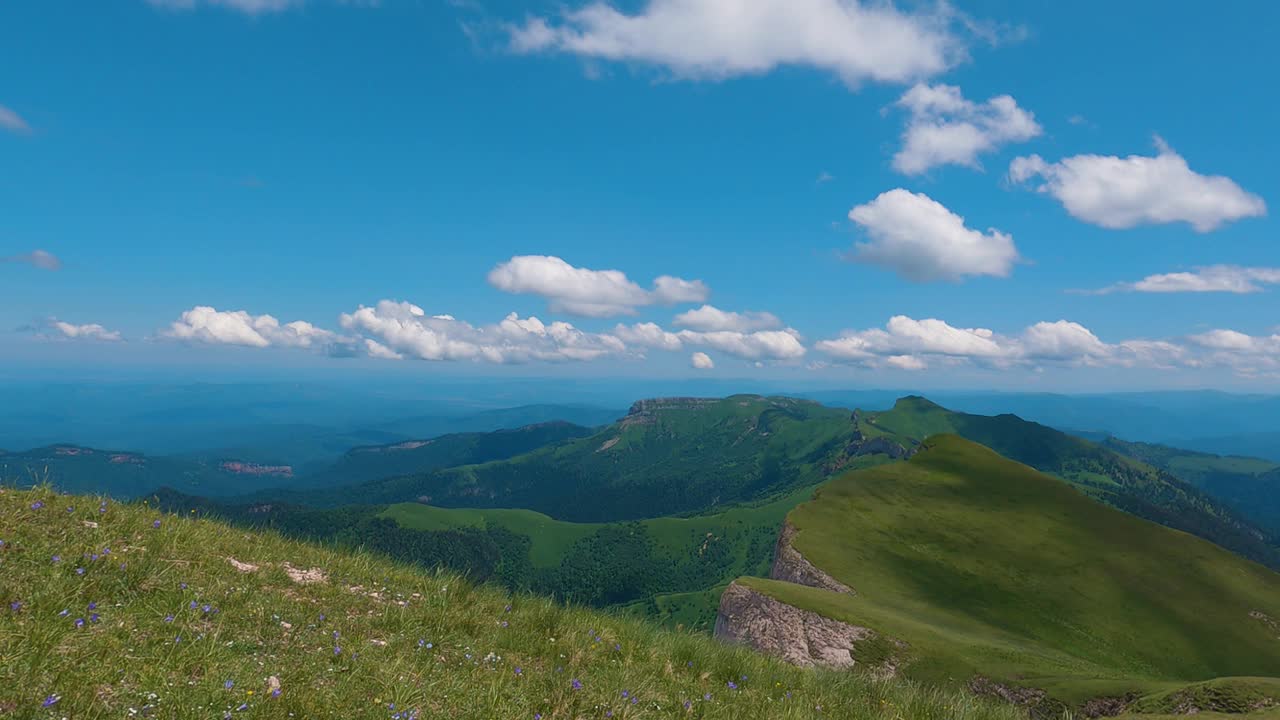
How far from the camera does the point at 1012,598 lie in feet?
237

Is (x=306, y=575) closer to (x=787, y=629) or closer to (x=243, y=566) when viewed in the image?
(x=243, y=566)

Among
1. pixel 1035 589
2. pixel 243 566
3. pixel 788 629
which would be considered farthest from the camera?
pixel 1035 589

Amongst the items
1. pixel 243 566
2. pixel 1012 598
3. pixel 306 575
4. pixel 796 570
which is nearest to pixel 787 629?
pixel 796 570

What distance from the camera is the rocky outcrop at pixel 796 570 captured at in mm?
73369

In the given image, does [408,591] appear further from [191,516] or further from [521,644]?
[191,516]

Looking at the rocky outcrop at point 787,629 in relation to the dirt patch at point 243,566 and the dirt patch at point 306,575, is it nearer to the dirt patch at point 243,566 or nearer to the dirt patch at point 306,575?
the dirt patch at point 306,575

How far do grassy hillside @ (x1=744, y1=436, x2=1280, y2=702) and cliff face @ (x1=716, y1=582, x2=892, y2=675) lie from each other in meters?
1.25

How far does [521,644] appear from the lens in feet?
27.5

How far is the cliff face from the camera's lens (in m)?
48.0

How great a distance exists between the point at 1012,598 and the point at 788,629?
40.4m

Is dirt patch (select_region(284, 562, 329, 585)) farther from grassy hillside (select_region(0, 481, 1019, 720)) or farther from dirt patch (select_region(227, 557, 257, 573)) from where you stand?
dirt patch (select_region(227, 557, 257, 573))

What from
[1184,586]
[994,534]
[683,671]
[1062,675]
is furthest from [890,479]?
[683,671]

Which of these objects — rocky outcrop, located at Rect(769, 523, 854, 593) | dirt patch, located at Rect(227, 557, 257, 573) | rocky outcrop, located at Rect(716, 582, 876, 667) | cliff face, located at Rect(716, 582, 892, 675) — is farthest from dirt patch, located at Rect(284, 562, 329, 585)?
rocky outcrop, located at Rect(769, 523, 854, 593)

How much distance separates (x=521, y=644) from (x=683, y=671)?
101 inches
